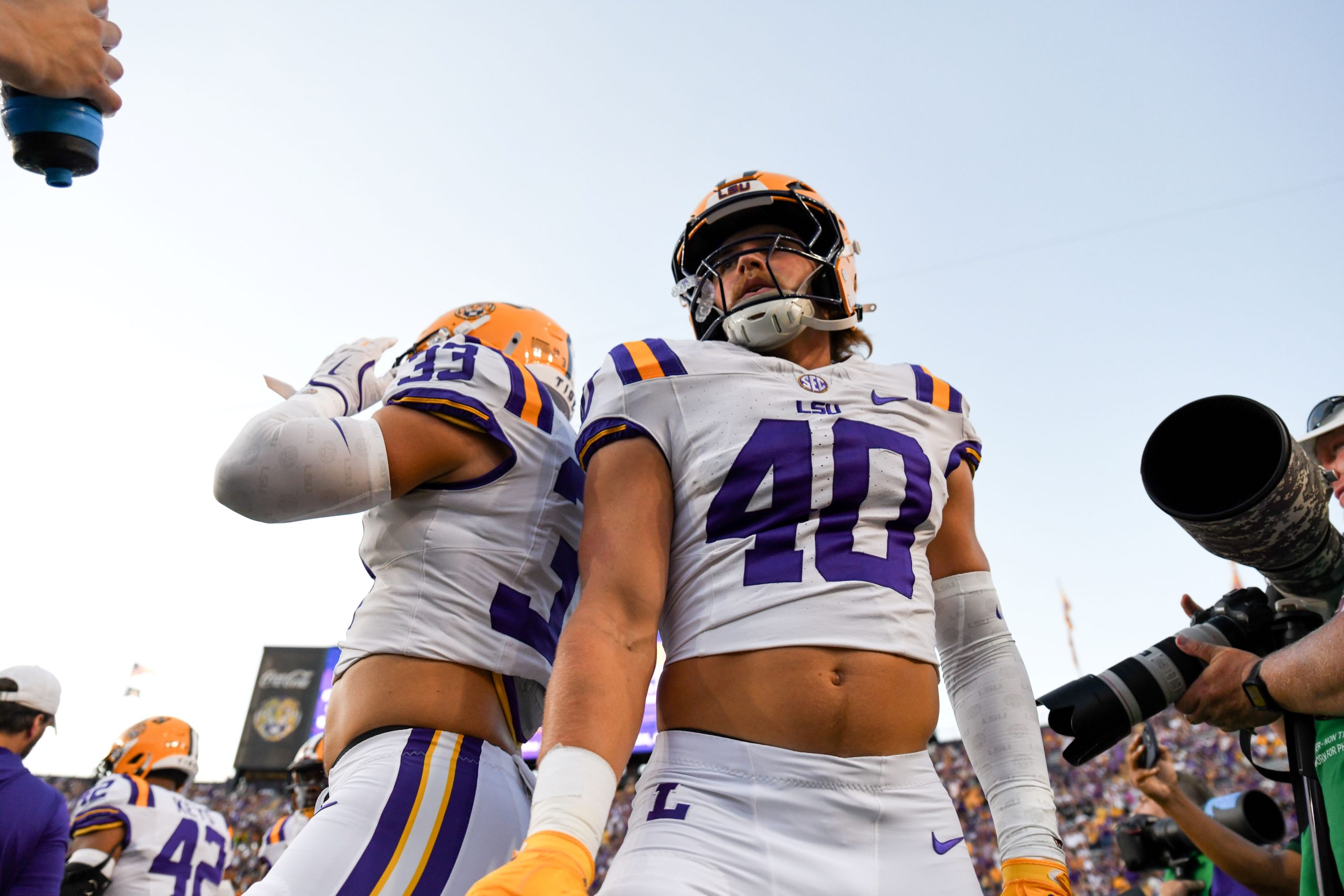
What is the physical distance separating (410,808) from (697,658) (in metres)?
0.66

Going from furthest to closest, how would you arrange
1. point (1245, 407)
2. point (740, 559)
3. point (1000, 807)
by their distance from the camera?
point (1245, 407) → point (1000, 807) → point (740, 559)

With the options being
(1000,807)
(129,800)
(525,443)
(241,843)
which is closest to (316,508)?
(525,443)

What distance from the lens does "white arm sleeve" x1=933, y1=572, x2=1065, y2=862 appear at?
1.98 meters

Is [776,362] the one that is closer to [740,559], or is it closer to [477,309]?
[740,559]

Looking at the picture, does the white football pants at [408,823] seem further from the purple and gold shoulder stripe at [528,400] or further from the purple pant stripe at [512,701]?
the purple and gold shoulder stripe at [528,400]

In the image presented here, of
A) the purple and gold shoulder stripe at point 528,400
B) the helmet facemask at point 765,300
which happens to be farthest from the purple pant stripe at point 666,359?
the purple and gold shoulder stripe at point 528,400

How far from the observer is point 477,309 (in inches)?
127

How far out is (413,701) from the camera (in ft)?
6.77

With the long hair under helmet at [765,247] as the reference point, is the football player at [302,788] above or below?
below

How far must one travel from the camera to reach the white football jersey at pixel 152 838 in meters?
5.65

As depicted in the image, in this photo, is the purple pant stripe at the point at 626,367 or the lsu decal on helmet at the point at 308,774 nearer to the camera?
the purple pant stripe at the point at 626,367

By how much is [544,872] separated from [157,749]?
271 inches

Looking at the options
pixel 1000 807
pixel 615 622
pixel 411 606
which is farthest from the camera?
pixel 411 606

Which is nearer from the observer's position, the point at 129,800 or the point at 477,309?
the point at 477,309
